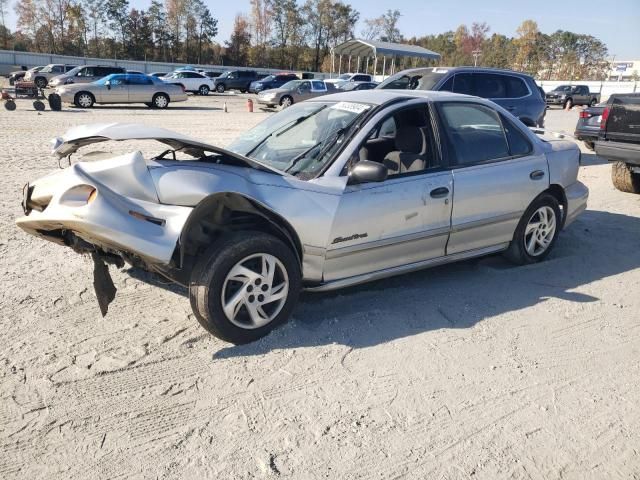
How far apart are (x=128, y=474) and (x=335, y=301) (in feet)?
7.14

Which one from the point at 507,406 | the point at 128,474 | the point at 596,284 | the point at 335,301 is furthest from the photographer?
the point at 596,284

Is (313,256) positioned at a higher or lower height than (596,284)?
higher

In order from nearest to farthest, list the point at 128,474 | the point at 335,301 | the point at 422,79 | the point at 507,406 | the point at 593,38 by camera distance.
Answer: the point at 128,474
the point at 507,406
the point at 335,301
the point at 422,79
the point at 593,38

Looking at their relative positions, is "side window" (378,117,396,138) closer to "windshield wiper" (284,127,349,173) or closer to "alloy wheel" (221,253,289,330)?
"windshield wiper" (284,127,349,173)

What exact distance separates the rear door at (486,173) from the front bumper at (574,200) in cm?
50

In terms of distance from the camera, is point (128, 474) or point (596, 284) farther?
point (596, 284)

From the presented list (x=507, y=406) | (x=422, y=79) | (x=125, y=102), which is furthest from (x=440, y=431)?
(x=125, y=102)

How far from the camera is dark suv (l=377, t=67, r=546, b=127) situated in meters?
9.76

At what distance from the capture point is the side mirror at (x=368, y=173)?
3695mm

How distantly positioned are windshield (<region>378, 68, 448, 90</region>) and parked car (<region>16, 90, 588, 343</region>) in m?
4.88

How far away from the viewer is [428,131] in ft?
14.5

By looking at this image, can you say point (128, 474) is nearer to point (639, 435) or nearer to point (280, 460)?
point (280, 460)

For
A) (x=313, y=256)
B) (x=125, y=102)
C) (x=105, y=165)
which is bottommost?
(x=125, y=102)

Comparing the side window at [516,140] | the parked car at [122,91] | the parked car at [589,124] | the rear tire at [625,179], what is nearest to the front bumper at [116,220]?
the side window at [516,140]
